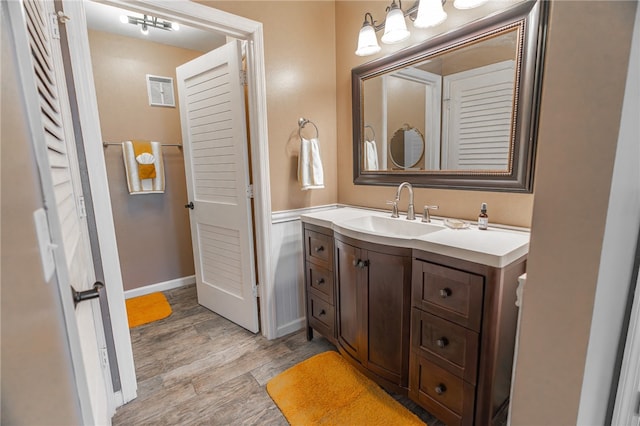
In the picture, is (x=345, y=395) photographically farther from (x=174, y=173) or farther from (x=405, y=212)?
(x=174, y=173)

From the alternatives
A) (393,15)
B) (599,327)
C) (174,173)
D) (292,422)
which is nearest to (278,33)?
(393,15)

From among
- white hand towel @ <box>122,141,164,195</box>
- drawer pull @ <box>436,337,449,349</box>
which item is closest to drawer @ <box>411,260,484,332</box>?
drawer pull @ <box>436,337,449,349</box>

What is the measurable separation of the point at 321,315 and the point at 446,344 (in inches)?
36.5

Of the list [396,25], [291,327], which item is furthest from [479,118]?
[291,327]

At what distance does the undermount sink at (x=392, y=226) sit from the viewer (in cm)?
165

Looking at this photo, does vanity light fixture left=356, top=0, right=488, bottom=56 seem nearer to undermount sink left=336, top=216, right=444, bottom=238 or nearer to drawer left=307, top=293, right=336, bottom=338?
undermount sink left=336, top=216, right=444, bottom=238

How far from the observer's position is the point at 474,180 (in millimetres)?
1603

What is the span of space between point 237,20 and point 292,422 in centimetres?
226

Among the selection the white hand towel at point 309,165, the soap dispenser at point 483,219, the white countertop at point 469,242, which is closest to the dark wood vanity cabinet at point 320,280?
the white countertop at point 469,242

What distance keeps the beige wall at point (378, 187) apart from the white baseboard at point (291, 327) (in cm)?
103

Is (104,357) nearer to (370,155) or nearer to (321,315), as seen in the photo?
(321,315)

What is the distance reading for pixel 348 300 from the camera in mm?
1727

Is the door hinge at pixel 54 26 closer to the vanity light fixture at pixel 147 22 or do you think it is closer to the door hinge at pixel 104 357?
the vanity light fixture at pixel 147 22

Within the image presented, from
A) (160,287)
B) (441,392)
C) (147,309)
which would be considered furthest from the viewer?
(160,287)
